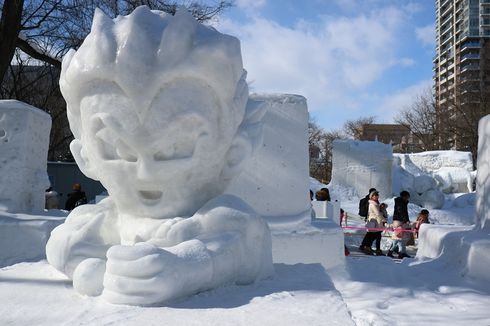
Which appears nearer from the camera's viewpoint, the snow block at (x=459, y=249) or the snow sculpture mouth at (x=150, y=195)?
the snow sculpture mouth at (x=150, y=195)

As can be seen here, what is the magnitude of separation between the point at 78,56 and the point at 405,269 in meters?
4.43

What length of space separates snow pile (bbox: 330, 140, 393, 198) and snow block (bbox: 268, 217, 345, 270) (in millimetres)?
10314

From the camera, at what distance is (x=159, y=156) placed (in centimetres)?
215

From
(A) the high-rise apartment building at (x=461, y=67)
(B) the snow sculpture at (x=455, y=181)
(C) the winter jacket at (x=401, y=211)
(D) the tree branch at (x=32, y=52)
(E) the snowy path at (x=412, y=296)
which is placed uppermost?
(A) the high-rise apartment building at (x=461, y=67)

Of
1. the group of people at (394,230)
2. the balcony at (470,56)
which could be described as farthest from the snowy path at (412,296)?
the balcony at (470,56)

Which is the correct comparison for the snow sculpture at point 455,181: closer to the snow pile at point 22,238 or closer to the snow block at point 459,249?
the snow block at point 459,249

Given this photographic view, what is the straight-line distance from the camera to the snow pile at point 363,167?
1507cm

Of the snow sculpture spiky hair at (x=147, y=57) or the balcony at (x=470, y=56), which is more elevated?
the balcony at (x=470, y=56)

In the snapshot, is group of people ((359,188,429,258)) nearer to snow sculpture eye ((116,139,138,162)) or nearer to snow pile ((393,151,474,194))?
snow sculpture eye ((116,139,138,162))

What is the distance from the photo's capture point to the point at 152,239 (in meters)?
2.18

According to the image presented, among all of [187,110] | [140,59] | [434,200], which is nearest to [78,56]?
[140,59]

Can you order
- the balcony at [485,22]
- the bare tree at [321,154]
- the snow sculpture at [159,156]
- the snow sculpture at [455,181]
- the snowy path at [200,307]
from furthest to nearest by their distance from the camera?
the balcony at [485,22] → the bare tree at [321,154] → the snow sculpture at [455,181] → the snow sculpture at [159,156] → the snowy path at [200,307]

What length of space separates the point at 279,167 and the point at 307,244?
0.91m

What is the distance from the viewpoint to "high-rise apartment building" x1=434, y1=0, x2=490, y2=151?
24.1 metres
